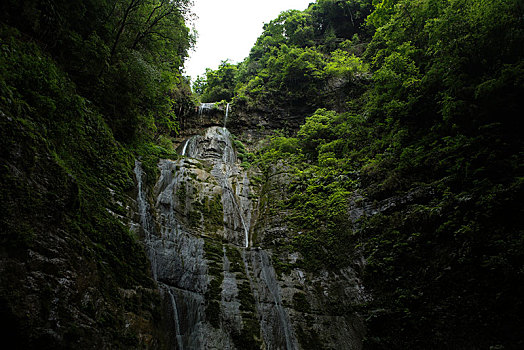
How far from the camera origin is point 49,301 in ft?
11.1

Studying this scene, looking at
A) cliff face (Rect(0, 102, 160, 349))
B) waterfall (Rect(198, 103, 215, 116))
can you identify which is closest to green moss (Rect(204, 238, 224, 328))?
cliff face (Rect(0, 102, 160, 349))

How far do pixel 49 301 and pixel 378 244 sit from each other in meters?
7.42

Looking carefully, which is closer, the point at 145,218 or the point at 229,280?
the point at 145,218

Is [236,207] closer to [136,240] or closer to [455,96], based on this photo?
[136,240]

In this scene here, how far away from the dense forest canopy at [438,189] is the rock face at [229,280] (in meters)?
0.82

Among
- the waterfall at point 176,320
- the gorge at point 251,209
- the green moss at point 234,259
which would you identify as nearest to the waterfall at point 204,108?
the gorge at point 251,209

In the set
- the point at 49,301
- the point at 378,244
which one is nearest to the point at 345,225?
the point at 378,244

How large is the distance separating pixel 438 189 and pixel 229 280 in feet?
20.7

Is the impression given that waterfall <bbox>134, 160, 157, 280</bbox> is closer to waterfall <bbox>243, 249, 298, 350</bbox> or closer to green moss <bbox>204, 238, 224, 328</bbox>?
green moss <bbox>204, 238, 224, 328</bbox>

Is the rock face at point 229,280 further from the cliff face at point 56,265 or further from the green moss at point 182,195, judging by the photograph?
the cliff face at point 56,265

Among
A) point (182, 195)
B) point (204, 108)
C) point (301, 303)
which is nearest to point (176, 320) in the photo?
point (301, 303)

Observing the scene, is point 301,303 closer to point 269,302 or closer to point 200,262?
point 269,302

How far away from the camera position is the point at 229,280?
25.1 feet

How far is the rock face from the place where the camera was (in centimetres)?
643
